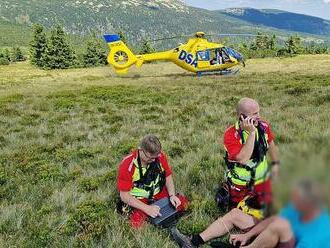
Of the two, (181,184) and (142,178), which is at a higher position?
(142,178)

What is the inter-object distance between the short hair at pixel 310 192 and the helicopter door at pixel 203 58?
34.6m

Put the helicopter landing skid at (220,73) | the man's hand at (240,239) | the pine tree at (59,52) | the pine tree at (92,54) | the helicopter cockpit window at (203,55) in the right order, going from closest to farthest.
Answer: the man's hand at (240,239) → the helicopter cockpit window at (203,55) → the helicopter landing skid at (220,73) → the pine tree at (59,52) → the pine tree at (92,54)

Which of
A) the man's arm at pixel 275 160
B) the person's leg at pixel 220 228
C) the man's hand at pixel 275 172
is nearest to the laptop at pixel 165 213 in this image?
the person's leg at pixel 220 228

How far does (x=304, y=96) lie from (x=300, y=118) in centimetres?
625

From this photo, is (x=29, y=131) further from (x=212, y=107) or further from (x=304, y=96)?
(x=304, y=96)

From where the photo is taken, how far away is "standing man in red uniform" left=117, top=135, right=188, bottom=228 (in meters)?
5.64

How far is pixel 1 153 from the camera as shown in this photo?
1086 cm

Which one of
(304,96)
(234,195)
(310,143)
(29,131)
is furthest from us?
(304,96)

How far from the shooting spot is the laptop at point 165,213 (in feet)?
19.0

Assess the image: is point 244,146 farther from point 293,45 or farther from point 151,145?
point 293,45

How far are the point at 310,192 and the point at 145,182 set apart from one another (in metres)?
5.37

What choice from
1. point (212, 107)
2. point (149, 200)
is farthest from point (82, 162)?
point (212, 107)

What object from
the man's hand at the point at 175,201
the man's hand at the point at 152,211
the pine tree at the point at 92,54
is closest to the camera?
the man's hand at the point at 152,211

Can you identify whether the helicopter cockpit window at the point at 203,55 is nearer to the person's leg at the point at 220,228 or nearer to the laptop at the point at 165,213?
the laptop at the point at 165,213
